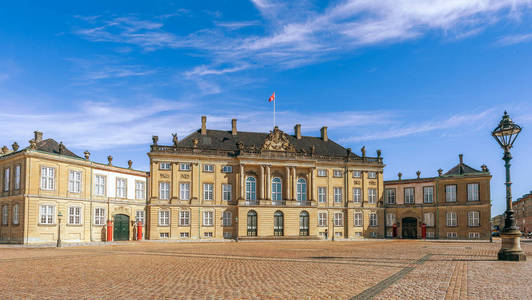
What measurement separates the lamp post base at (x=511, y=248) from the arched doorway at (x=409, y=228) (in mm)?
44585

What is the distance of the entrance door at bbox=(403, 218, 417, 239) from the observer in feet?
213

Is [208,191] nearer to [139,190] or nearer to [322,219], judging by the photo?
[139,190]

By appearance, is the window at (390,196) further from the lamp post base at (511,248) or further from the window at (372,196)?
the lamp post base at (511,248)

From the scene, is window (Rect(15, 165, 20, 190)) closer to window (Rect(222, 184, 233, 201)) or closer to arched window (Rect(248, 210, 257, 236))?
window (Rect(222, 184, 233, 201))

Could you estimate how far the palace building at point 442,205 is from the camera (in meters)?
59.8

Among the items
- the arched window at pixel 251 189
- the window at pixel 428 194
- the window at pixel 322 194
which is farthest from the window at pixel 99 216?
the window at pixel 428 194

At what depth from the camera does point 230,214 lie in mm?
58938

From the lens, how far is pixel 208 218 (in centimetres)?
5794

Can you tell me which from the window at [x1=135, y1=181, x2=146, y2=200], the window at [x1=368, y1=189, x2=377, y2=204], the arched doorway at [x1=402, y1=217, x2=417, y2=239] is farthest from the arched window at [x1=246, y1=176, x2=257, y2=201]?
the arched doorway at [x1=402, y1=217, x2=417, y2=239]

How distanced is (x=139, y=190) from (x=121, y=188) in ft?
10.3

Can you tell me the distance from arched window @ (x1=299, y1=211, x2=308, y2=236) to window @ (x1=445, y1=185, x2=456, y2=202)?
→ 65.0 ft

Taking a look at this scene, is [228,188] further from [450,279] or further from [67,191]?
[450,279]

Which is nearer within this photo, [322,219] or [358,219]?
[322,219]

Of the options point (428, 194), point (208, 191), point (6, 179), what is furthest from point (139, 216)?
point (428, 194)
